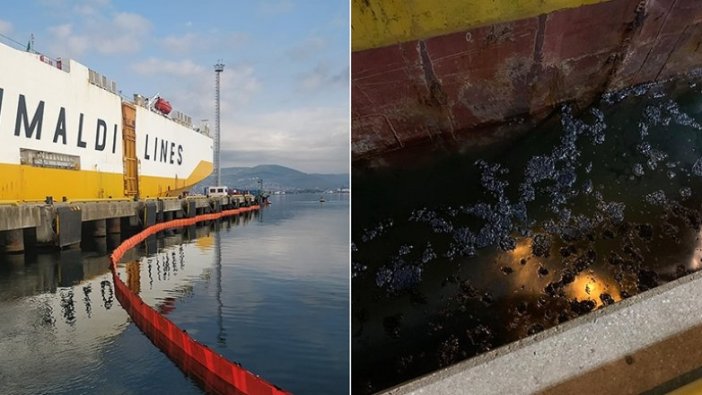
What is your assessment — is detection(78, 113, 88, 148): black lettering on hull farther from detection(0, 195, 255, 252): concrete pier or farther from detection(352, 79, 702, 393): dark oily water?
detection(352, 79, 702, 393): dark oily water

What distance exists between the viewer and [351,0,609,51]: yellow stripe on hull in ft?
4.62

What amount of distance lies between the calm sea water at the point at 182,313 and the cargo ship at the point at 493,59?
20.6 inches

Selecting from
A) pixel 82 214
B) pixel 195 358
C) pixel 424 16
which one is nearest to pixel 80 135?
pixel 82 214

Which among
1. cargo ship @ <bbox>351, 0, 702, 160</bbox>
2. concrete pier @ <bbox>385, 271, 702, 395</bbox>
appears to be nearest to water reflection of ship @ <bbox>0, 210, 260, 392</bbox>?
concrete pier @ <bbox>385, 271, 702, 395</bbox>

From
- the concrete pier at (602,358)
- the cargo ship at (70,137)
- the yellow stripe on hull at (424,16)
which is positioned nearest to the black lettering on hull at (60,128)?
the cargo ship at (70,137)

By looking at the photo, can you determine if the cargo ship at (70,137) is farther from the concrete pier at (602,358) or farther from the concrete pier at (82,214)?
the concrete pier at (602,358)

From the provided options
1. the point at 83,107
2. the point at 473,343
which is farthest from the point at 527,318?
the point at 83,107

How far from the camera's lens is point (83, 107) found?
2.33 metres

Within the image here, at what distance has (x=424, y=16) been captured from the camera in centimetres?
154

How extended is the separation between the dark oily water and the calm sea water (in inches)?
12.2

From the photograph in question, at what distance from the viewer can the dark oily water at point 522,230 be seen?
73.0 inches

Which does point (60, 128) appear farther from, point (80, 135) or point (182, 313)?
point (182, 313)

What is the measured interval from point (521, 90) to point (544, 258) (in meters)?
0.83

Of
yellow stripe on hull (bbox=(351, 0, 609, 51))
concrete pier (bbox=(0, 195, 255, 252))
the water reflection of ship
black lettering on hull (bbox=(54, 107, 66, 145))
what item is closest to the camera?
yellow stripe on hull (bbox=(351, 0, 609, 51))
